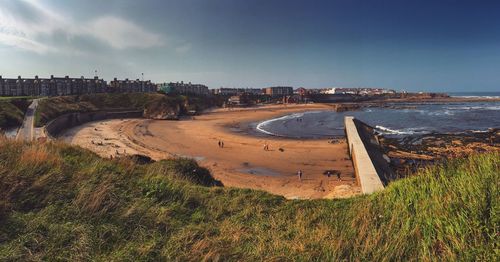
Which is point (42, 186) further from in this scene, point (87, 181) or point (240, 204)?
point (240, 204)

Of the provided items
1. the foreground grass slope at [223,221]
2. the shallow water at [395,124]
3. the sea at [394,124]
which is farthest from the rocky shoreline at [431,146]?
the foreground grass slope at [223,221]

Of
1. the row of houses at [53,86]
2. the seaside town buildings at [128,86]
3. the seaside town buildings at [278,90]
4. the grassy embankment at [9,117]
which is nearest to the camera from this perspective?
the grassy embankment at [9,117]

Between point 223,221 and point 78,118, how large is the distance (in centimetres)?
5758

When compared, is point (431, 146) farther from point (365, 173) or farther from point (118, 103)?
point (118, 103)

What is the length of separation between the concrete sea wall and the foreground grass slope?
34.6 metres

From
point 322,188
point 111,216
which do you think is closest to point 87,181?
point 111,216

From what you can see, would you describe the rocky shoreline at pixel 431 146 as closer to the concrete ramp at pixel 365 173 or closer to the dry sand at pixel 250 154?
the concrete ramp at pixel 365 173

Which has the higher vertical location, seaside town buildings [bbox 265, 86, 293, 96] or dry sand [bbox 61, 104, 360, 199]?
seaside town buildings [bbox 265, 86, 293, 96]

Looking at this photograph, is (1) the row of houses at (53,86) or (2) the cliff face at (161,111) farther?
(1) the row of houses at (53,86)

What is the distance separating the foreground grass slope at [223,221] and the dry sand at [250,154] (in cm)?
871

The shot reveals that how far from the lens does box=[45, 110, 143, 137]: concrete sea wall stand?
40.6 meters

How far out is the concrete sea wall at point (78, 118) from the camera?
40.6 meters

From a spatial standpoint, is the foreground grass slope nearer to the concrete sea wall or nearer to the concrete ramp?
the concrete ramp

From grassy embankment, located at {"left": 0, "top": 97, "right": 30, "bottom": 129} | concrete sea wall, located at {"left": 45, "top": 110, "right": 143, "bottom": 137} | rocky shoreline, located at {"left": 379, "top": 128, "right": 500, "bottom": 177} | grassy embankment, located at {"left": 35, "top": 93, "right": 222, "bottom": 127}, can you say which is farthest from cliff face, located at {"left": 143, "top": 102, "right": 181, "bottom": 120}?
rocky shoreline, located at {"left": 379, "top": 128, "right": 500, "bottom": 177}
